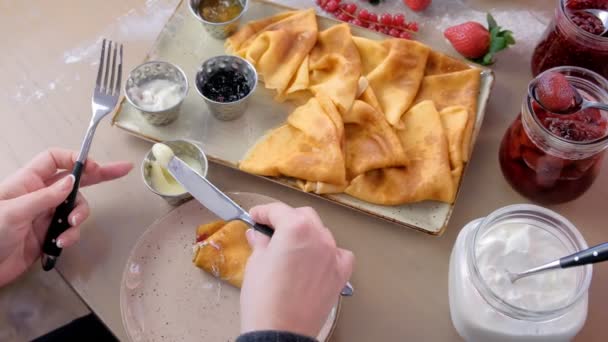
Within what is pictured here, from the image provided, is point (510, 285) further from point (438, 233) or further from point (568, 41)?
point (568, 41)

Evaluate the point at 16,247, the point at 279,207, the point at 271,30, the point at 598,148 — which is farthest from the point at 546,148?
the point at 16,247

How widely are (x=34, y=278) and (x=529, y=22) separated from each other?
1205 millimetres

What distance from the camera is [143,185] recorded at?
1157 mm

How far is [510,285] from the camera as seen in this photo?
0.87 meters

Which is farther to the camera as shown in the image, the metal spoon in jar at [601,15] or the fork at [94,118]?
the metal spoon in jar at [601,15]

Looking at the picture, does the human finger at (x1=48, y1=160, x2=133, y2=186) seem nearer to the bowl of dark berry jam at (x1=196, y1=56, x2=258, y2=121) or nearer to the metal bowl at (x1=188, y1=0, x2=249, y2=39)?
the bowl of dark berry jam at (x1=196, y1=56, x2=258, y2=121)

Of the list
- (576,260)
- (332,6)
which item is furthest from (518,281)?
(332,6)

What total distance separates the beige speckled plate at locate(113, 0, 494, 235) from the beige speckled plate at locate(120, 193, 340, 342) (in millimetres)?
156

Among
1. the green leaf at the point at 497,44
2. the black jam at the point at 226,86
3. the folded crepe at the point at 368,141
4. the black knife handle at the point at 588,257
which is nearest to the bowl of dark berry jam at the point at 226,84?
the black jam at the point at 226,86

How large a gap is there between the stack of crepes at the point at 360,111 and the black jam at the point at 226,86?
5cm

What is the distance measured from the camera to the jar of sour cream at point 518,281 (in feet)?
2.78

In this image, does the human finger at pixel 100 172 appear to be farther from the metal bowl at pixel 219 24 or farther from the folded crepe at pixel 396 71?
the folded crepe at pixel 396 71

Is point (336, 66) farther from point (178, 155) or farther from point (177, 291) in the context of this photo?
point (177, 291)

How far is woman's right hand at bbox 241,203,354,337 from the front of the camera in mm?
807
